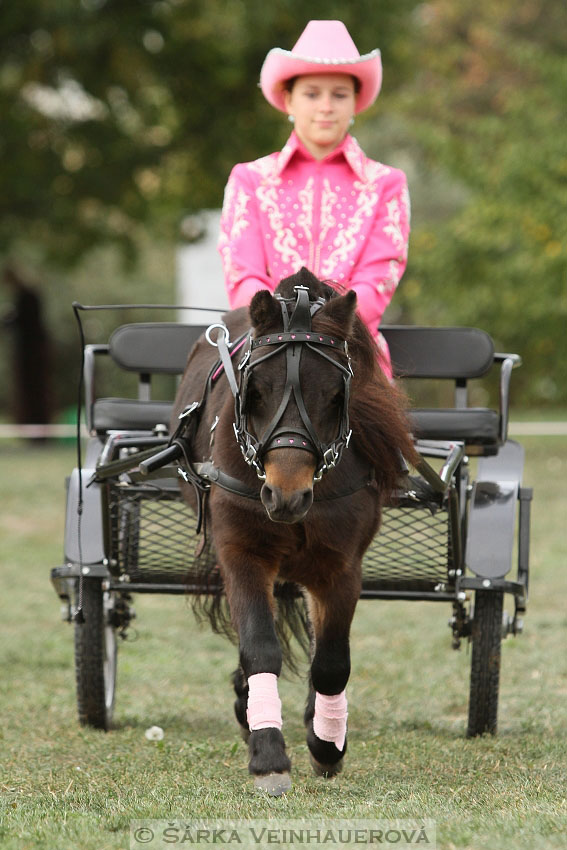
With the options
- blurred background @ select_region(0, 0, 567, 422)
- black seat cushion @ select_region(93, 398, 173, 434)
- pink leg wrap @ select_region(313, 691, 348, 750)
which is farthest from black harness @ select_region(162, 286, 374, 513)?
blurred background @ select_region(0, 0, 567, 422)

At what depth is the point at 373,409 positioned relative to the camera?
3992 mm

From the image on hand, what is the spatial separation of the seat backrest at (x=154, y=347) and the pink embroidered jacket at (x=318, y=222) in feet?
2.00

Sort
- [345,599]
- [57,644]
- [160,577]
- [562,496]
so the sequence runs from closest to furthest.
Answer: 1. [345,599]
2. [160,577]
3. [57,644]
4. [562,496]

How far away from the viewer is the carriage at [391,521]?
496 cm

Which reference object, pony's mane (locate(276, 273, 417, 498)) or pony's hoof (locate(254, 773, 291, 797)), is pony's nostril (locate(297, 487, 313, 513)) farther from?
pony's hoof (locate(254, 773, 291, 797))

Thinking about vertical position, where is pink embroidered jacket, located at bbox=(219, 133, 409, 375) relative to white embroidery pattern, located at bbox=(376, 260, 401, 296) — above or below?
above

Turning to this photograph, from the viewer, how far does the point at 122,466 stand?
4.68 m

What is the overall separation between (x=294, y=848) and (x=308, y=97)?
2947mm

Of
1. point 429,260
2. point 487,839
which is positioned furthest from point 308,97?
point 429,260

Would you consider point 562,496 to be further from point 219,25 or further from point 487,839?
point 487,839

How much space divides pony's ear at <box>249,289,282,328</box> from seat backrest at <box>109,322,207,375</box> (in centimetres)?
169

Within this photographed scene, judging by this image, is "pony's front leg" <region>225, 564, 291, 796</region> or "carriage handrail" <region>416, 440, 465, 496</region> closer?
"pony's front leg" <region>225, 564, 291, 796</region>

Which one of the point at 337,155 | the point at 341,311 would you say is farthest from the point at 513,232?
the point at 341,311

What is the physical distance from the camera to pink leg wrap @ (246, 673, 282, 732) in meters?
3.75
